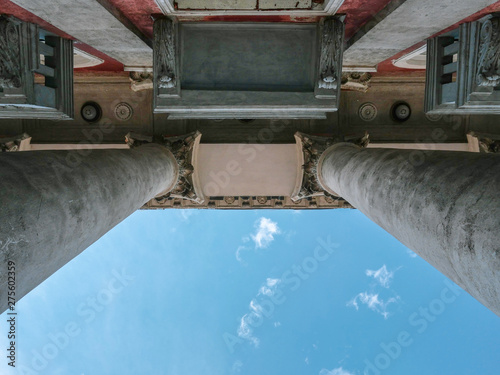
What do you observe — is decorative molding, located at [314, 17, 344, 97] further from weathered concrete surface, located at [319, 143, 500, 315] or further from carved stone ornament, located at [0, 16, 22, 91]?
carved stone ornament, located at [0, 16, 22, 91]

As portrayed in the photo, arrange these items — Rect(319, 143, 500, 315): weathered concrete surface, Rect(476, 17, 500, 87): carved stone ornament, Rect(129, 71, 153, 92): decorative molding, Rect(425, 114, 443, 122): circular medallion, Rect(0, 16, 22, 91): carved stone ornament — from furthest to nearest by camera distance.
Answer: Rect(425, 114, 443, 122): circular medallion
Rect(129, 71, 153, 92): decorative molding
Rect(0, 16, 22, 91): carved stone ornament
Rect(476, 17, 500, 87): carved stone ornament
Rect(319, 143, 500, 315): weathered concrete surface

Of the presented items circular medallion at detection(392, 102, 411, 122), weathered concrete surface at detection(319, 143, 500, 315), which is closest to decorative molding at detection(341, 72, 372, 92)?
circular medallion at detection(392, 102, 411, 122)

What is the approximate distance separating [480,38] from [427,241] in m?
5.77

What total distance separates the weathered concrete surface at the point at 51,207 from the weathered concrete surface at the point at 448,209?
5390 millimetres

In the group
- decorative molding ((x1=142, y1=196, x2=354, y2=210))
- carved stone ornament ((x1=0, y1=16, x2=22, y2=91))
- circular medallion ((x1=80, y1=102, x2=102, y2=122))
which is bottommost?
decorative molding ((x1=142, y1=196, x2=354, y2=210))

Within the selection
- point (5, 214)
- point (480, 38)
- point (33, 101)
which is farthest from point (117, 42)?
point (480, 38)

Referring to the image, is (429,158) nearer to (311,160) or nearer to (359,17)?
(359,17)

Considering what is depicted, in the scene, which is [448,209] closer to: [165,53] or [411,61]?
[165,53]

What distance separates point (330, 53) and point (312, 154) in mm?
6033

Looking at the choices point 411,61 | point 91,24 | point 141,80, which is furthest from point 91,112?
point 411,61

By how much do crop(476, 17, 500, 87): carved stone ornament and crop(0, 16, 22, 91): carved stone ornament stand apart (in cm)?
1072

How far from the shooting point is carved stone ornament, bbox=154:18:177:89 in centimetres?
Result: 947

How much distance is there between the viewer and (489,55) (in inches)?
321

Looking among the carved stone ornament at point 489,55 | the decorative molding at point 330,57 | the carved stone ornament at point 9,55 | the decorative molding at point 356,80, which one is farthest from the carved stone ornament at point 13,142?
the carved stone ornament at point 489,55
